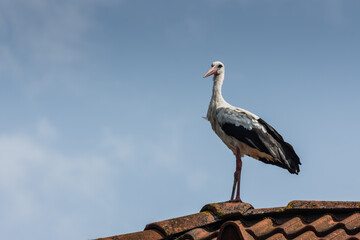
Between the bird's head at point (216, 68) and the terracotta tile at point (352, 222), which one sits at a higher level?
the bird's head at point (216, 68)

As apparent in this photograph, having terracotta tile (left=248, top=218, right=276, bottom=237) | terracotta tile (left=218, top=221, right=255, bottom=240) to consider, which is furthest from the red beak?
terracotta tile (left=218, top=221, right=255, bottom=240)

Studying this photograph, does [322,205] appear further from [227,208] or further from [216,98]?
[216,98]

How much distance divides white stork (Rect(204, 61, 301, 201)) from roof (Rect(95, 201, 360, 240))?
2.88 m

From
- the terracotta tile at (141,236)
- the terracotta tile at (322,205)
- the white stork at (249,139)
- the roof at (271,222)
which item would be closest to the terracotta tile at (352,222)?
the roof at (271,222)

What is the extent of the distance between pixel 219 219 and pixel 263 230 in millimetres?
442

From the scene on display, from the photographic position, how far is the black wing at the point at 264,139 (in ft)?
25.0

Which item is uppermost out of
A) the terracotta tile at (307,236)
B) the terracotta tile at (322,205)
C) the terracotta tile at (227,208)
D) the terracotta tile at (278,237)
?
the terracotta tile at (227,208)

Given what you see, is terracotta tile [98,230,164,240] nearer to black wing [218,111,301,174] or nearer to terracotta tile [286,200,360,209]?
terracotta tile [286,200,360,209]

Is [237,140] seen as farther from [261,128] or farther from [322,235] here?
[322,235]

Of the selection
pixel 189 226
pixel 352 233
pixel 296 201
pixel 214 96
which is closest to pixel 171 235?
pixel 189 226

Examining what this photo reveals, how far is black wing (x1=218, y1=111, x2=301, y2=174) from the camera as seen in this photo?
7621 millimetres

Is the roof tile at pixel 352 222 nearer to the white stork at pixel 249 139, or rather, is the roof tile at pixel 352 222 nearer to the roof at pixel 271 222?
the roof at pixel 271 222

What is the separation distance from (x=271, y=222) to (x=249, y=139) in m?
3.55

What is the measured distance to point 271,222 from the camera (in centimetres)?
420
